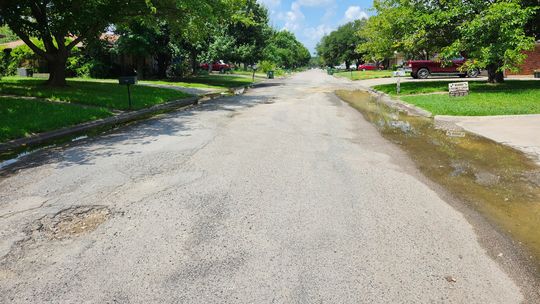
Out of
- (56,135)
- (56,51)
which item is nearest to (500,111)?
(56,135)

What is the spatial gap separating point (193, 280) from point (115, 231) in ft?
4.73

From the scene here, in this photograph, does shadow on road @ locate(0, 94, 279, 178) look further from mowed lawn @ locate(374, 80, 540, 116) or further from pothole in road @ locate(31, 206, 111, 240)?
mowed lawn @ locate(374, 80, 540, 116)

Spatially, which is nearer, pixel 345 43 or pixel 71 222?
pixel 71 222

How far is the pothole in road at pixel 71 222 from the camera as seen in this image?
4234 mm

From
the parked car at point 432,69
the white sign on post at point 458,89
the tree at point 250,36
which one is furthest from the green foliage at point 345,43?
the white sign on post at point 458,89

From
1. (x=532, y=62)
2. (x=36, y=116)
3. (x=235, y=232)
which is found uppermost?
(x=532, y=62)

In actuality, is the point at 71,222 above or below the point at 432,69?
below

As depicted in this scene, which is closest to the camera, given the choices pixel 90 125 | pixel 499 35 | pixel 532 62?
pixel 90 125

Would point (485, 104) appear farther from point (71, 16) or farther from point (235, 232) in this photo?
point (71, 16)

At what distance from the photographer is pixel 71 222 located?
178 inches

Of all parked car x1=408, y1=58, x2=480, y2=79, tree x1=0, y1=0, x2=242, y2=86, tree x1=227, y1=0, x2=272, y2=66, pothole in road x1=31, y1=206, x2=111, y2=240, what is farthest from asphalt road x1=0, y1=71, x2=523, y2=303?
tree x1=227, y1=0, x2=272, y2=66

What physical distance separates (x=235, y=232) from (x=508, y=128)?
9.00 metres

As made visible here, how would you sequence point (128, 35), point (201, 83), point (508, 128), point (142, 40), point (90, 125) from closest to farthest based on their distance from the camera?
1. point (508, 128)
2. point (90, 125)
3. point (142, 40)
4. point (128, 35)
5. point (201, 83)

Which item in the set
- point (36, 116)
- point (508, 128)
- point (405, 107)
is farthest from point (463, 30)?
point (36, 116)
